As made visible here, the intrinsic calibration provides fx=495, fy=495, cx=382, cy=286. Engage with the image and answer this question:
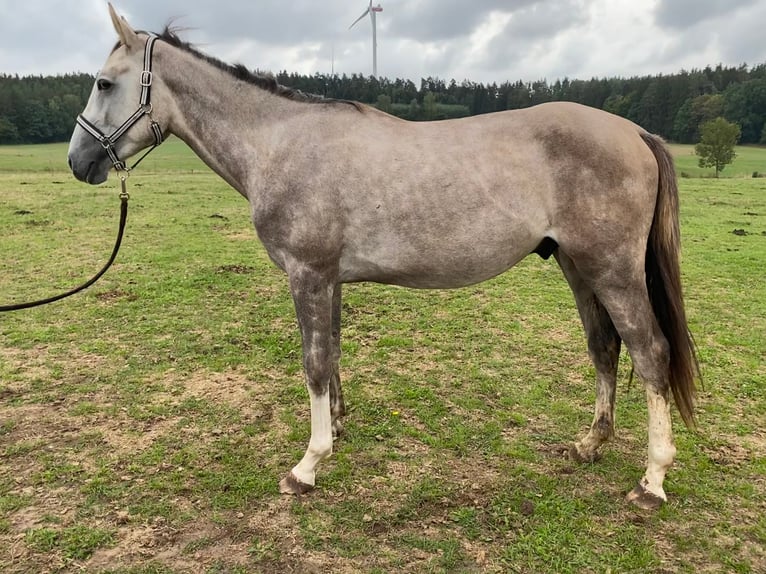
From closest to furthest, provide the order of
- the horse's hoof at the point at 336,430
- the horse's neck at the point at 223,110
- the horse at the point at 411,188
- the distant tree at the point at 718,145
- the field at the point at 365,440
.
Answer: the field at the point at 365,440 → the horse at the point at 411,188 → the horse's neck at the point at 223,110 → the horse's hoof at the point at 336,430 → the distant tree at the point at 718,145

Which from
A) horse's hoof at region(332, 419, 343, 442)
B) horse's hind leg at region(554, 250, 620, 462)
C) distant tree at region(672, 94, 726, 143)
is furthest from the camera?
distant tree at region(672, 94, 726, 143)

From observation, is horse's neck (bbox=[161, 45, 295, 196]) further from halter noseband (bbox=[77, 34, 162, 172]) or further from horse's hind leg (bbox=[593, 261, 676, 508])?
horse's hind leg (bbox=[593, 261, 676, 508])

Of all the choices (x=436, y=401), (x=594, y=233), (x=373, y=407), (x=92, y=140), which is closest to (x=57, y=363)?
(x=92, y=140)

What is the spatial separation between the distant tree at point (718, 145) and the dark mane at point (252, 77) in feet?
126

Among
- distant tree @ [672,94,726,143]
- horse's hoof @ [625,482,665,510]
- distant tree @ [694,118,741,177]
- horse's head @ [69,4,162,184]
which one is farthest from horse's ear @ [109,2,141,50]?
distant tree @ [672,94,726,143]

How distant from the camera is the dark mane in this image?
316 cm

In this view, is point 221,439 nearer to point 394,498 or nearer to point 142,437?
point 142,437

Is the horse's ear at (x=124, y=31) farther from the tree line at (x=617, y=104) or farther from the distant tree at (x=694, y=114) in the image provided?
the distant tree at (x=694, y=114)

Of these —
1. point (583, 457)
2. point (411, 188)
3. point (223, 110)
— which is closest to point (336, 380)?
point (411, 188)

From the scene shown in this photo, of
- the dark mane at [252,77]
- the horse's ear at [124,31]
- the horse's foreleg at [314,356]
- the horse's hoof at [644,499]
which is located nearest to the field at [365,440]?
the horse's hoof at [644,499]

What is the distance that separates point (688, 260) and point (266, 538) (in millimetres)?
9015

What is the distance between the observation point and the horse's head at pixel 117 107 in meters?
3.00

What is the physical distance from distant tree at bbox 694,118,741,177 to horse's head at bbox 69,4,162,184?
129 ft

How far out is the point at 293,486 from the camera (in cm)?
319
